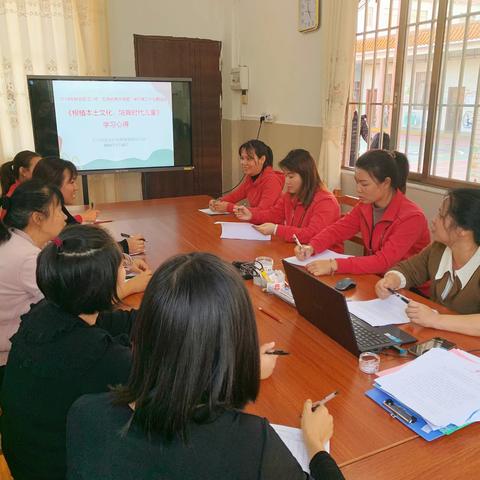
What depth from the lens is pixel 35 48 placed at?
13.0 ft

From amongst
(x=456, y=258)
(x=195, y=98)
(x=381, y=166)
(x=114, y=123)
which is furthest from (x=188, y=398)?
(x=195, y=98)

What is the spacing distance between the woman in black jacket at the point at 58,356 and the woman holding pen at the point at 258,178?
6.71 feet

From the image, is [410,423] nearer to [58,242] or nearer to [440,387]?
Result: [440,387]

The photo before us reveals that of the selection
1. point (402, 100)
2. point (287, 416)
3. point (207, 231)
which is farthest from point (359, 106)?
point (287, 416)

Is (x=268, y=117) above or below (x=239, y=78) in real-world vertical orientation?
below

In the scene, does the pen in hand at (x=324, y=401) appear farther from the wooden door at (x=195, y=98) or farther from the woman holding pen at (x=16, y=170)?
the wooden door at (x=195, y=98)

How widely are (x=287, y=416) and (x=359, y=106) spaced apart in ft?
9.87

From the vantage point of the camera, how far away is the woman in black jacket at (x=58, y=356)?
1.05m

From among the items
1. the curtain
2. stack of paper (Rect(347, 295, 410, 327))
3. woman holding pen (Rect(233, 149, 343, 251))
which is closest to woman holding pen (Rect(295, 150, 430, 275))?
woman holding pen (Rect(233, 149, 343, 251))

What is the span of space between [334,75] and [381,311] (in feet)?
7.61

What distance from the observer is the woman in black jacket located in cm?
105

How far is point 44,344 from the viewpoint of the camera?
1051 millimetres

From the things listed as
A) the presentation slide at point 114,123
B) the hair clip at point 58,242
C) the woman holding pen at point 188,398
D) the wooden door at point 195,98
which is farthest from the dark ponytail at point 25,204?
the wooden door at point 195,98

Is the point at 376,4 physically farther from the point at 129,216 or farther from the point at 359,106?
the point at 129,216
